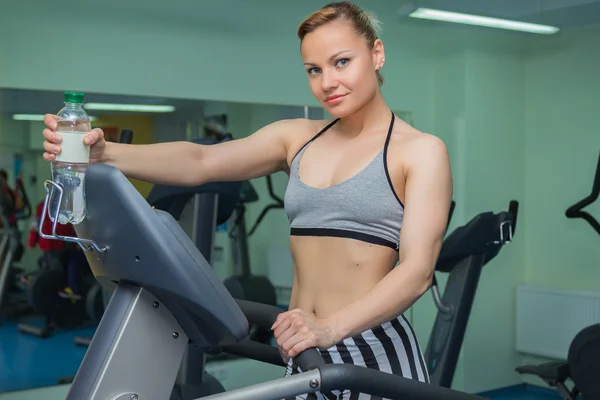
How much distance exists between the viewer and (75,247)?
472 centimetres

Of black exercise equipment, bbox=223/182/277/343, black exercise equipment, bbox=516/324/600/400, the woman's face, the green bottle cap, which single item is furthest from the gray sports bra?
black exercise equipment, bbox=223/182/277/343

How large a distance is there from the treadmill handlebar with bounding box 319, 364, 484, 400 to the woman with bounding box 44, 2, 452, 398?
0.13 meters

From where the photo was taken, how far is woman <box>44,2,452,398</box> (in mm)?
1453

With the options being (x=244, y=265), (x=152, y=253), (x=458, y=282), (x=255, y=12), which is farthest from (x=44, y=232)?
(x=152, y=253)

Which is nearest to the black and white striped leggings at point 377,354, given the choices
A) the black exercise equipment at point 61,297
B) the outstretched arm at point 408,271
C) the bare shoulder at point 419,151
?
the outstretched arm at point 408,271

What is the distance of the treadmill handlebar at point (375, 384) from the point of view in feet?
4.01

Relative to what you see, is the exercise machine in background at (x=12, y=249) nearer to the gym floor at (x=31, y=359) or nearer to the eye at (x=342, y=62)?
the gym floor at (x=31, y=359)

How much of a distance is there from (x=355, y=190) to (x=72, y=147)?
1.74ft

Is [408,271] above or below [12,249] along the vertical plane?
above

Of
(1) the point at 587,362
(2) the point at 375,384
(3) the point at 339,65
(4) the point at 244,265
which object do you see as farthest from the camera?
(4) the point at 244,265

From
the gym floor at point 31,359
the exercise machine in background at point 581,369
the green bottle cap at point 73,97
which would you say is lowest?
the gym floor at point 31,359

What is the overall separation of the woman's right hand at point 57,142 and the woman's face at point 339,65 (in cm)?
41

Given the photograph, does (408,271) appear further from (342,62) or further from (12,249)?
(12,249)

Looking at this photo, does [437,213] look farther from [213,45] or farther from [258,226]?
[258,226]
